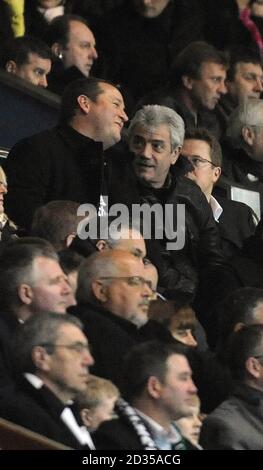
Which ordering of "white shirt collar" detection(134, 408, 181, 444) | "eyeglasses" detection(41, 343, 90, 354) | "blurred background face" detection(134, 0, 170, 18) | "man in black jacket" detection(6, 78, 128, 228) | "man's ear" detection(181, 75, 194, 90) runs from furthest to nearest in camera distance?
"blurred background face" detection(134, 0, 170, 18) → "man's ear" detection(181, 75, 194, 90) → "man in black jacket" detection(6, 78, 128, 228) → "white shirt collar" detection(134, 408, 181, 444) → "eyeglasses" detection(41, 343, 90, 354)

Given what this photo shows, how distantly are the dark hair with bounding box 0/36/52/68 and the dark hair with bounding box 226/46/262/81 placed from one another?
1.68m

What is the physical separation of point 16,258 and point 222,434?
3.78 feet

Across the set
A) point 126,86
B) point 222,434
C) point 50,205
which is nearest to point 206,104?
point 126,86

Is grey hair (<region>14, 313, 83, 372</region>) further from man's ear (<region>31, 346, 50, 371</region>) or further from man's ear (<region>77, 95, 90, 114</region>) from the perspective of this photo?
man's ear (<region>77, 95, 90, 114</region>)

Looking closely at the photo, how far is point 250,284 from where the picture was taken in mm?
11289

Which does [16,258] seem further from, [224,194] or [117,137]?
[224,194]

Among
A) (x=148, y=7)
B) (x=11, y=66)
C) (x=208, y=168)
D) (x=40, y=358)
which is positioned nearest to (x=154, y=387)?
(x=40, y=358)

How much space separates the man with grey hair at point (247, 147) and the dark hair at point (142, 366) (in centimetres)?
345

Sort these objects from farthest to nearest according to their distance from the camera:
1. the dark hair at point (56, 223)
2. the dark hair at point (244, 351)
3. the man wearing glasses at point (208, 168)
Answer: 1. the man wearing glasses at point (208, 168)
2. the dark hair at point (56, 223)
3. the dark hair at point (244, 351)

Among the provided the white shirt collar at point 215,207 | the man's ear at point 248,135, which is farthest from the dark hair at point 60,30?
the white shirt collar at point 215,207

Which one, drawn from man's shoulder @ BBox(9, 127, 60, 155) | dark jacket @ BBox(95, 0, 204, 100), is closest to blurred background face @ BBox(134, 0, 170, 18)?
dark jacket @ BBox(95, 0, 204, 100)

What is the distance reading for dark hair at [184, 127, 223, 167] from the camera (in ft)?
38.9

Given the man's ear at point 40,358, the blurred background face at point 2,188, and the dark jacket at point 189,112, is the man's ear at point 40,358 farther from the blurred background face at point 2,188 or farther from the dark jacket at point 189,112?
the dark jacket at point 189,112

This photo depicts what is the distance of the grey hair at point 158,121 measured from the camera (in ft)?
37.1
